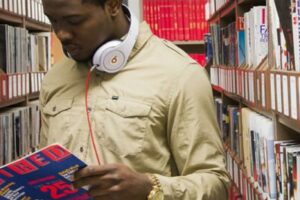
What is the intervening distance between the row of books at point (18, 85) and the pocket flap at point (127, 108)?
5.16 ft

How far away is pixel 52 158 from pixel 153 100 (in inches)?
13.0

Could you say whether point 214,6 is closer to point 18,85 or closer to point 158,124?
point 18,85

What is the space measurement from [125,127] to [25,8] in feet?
8.10

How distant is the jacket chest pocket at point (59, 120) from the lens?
1421mm

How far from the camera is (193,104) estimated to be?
133cm

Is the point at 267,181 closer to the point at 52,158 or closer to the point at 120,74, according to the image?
the point at 120,74

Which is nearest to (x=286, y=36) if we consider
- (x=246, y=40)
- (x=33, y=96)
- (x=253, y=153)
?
(x=253, y=153)

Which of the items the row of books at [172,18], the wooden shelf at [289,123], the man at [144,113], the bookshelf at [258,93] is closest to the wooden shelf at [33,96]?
the bookshelf at [258,93]

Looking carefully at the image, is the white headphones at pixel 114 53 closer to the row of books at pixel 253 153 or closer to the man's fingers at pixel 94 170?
the man's fingers at pixel 94 170

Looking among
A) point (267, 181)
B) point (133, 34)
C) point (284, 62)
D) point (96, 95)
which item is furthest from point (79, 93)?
point (267, 181)

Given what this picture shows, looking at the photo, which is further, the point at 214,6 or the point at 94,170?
the point at 214,6

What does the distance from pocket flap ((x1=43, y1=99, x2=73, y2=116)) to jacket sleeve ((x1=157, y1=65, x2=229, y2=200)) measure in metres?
0.29

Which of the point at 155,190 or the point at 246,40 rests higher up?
the point at 246,40

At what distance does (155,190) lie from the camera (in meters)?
1.24
